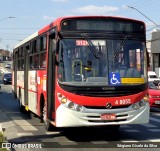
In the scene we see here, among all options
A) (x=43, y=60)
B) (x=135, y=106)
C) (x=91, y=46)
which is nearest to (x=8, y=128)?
(x=43, y=60)

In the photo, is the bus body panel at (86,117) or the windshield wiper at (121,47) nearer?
the bus body panel at (86,117)

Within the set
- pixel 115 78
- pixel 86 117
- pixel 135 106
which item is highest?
pixel 115 78

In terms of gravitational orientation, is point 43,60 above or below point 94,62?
above

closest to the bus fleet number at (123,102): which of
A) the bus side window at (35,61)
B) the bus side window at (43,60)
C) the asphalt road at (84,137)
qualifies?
the asphalt road at (84,137)

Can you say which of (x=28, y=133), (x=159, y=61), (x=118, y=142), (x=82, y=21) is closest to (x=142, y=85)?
(x=118, y=142)

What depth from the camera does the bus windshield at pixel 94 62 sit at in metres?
10.3

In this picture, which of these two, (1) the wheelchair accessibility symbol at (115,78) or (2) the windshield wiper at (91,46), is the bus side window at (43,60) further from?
(1) the wheelchair accessibility symbol at (115,78)

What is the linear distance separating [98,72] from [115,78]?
0.45m

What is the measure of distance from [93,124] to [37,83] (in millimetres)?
3863

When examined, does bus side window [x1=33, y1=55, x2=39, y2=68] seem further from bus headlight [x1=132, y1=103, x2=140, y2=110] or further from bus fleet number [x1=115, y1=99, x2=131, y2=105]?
bus headlight [x1=132, y1=103, x2=140, y2=110]

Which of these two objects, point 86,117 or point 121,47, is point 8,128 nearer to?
point 86,117

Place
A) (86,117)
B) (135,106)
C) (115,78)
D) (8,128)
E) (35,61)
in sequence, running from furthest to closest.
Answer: (35,61) → (8,128) → (135,106) → (115,78) → (86,117)

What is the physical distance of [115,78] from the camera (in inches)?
412

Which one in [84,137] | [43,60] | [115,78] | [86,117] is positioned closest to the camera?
[86,117]
